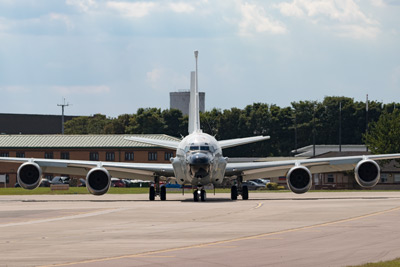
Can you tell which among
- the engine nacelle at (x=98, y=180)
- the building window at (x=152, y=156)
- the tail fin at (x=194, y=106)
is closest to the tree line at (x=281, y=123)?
the building window at (x=152, y=156)

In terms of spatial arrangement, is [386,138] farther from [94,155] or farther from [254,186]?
[94,155]

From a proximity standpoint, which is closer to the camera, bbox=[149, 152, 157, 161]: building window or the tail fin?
the tail fin

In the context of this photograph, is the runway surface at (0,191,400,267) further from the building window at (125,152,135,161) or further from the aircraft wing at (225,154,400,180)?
the building window at (125,152,135,161)

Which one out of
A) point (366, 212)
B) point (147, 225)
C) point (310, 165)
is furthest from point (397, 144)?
point (147, 225)

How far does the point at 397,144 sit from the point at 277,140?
68.3 metres

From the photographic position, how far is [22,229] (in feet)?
97.0

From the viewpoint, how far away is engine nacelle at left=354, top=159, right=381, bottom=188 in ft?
172

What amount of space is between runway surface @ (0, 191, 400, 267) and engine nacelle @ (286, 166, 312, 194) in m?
13.3

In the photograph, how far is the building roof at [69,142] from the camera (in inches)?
5084

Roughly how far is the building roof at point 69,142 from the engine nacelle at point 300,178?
7674 centimetres

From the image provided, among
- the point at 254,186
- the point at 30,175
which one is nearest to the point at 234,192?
the point at 30,175

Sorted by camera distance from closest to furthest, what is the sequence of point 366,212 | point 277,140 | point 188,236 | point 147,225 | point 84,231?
point 188,236
point 84,231
point 147,225
point 366,212
point 277,140

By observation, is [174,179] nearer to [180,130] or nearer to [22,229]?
[22,229]

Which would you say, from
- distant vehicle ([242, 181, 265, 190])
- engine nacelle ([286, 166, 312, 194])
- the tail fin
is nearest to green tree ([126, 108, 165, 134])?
distant vehicle ([242, 181, 265, 190])
